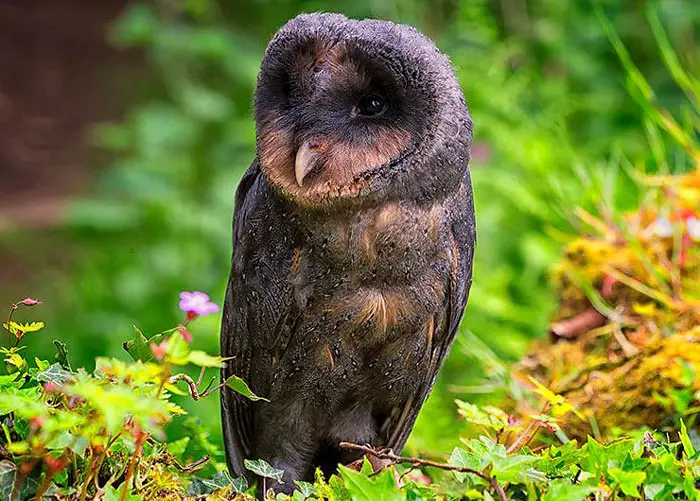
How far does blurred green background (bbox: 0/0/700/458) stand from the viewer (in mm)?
4711

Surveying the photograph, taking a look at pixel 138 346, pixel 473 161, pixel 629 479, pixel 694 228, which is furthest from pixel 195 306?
pixel 473 161

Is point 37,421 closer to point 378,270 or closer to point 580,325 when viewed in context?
point 378,270

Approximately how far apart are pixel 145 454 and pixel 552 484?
2.30 feet

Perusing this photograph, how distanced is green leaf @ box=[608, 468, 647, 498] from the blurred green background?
253 centimetres

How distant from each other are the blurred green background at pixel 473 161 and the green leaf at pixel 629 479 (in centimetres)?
253

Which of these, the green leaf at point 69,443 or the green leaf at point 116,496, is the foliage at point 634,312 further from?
the green leaf at point 69,443

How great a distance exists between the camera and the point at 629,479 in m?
1.57

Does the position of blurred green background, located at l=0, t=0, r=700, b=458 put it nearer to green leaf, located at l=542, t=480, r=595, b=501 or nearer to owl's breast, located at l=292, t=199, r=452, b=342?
owl's breast, located at l=292, t=199, r=452, b=342

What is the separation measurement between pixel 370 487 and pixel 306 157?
31.4 inches

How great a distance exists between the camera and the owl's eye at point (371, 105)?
7.01 feet

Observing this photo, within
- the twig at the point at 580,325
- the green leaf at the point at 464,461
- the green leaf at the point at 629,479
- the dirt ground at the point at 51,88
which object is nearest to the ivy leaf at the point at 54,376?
the green leaf at the point at 464,461

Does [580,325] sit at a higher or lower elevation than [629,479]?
lower

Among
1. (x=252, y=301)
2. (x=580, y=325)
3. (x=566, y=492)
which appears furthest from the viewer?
(x=580, y=325)

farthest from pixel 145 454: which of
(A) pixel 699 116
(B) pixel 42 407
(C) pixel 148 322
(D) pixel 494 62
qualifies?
(D) pixel 494 62
